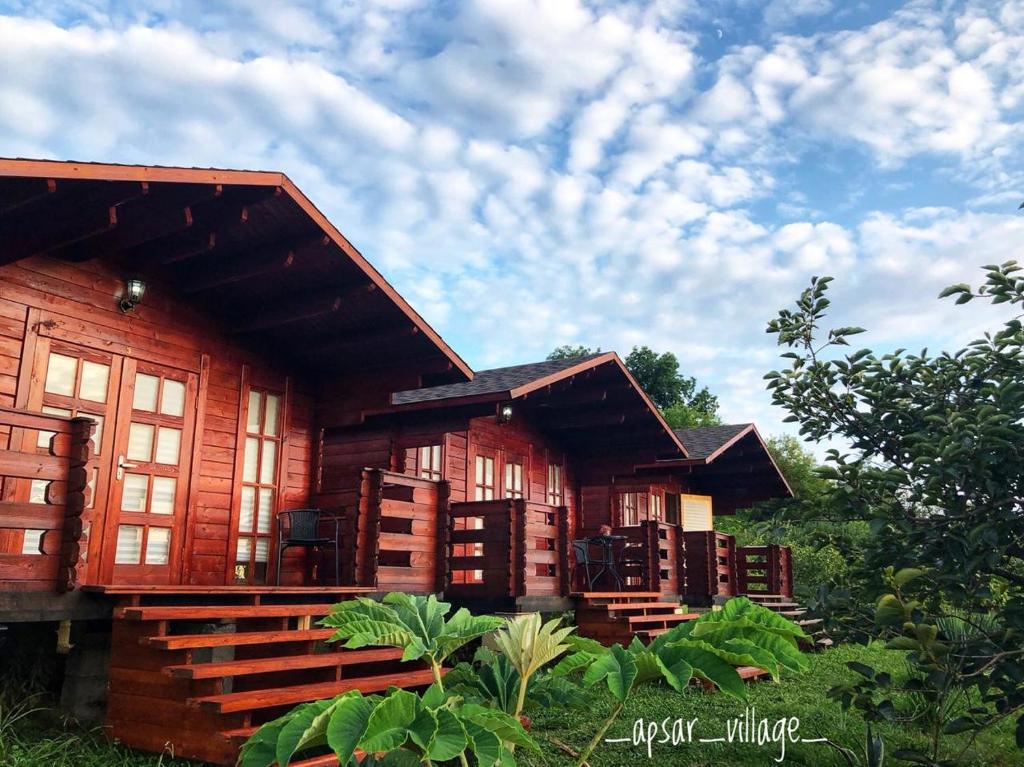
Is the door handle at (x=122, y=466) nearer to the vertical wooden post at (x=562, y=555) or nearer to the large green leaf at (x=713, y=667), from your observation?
the vertical wooden post at (x=562, y=555)

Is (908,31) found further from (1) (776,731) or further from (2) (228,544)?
(2) (228,544)

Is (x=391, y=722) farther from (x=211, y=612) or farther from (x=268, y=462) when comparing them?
(x=268, y=462)

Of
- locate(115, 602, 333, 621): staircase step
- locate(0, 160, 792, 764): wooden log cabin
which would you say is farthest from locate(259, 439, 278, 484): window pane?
locate(115, 602, 333, 621): staircase step

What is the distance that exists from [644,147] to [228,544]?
6926mm

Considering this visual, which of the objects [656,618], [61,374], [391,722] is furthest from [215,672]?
[656,618]

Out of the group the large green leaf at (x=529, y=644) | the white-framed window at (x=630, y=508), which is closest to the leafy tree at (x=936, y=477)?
the large green leaf at (x=529, y=644)

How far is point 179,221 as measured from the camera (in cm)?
727

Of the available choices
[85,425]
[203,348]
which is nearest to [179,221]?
[203,348]

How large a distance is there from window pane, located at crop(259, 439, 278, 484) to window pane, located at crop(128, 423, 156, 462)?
1361 millimetres

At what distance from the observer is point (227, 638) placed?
5508 millimetres

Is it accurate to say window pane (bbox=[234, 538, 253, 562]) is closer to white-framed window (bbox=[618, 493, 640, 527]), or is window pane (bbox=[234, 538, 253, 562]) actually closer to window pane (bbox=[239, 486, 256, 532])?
window pane (bbox=[239, 486, 256, 532])

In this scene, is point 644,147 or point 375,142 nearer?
point 644,147

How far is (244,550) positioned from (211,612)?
315 centimetres

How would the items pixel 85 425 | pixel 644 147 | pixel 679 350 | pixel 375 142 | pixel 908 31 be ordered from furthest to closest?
1. pixel 679 350
2. pixel 375 142
3. pixel 644 147
4. pixel 908 31
5. pixel 85 425
